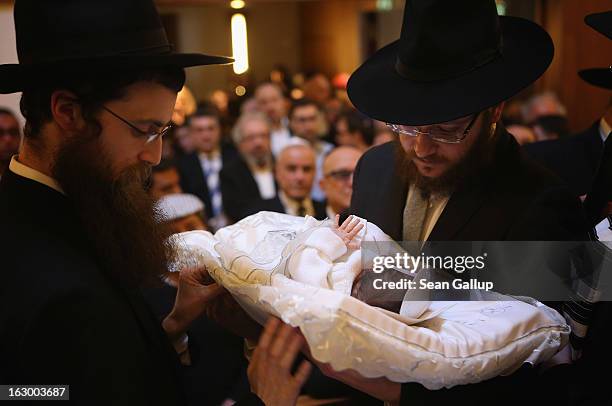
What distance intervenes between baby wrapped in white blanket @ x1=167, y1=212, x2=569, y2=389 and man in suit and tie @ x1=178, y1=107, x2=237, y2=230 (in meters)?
3.89

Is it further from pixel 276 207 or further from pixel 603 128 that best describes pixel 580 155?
pixel 276 207

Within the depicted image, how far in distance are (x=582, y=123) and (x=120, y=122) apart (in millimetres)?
4877

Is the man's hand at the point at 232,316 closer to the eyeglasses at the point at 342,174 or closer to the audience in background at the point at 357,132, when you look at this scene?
the eyeglasses at the point at 342,174

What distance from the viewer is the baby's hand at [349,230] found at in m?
1.73

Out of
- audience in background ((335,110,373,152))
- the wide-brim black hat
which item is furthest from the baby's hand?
audience in background ((335,110,373,152))

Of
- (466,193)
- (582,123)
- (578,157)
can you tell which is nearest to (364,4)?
(582,123)

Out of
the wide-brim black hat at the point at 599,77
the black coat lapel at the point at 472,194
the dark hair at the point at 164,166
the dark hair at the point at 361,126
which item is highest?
the wide-brim black hat at the point at 599,77

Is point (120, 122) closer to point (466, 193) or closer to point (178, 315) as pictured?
point (178, 315)

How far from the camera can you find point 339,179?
394 centimetres

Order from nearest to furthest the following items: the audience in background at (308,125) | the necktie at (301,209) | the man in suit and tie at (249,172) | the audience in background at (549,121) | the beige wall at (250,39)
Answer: the necktie at (301,209), the man in suit and tie at (249,172), the audience in background at (549,121), the audience in background at (308,125), the beige wall at (250,39)

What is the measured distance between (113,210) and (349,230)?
0.60 m

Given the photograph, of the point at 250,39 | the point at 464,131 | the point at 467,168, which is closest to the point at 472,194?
the point at 467,168

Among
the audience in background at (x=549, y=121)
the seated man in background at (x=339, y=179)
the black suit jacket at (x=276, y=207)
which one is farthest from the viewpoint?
the audience in background at (x=549, y=121)

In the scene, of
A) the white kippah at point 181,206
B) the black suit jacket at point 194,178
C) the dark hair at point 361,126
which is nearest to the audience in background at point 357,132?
the dark hair at point 361,126
